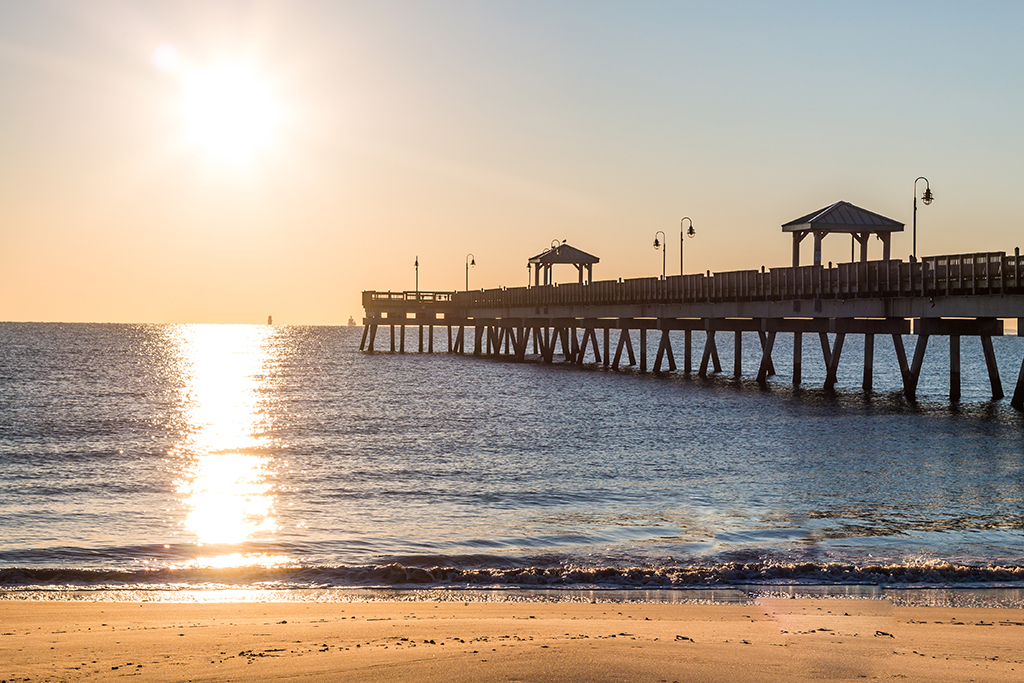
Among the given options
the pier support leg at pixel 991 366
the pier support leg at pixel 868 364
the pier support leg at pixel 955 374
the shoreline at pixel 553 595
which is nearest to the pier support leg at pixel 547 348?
the pier support leg at pixel 868 364

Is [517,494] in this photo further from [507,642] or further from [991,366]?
[991,366]

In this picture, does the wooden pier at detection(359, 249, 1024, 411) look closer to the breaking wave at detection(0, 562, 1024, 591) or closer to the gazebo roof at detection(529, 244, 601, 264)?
the gazebo roof at detection(529, 244, 601, 264)

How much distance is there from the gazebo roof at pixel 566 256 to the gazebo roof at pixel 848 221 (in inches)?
1137

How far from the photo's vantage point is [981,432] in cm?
2823

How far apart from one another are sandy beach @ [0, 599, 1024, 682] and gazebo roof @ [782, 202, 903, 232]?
3630 cm

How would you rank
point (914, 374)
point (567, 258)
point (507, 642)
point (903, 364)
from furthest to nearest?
point (567, 258) < point (903, 364) < point (914, 374) < point (507, 642)

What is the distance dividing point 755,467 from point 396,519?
377 inches

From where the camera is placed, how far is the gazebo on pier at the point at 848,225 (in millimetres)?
44031

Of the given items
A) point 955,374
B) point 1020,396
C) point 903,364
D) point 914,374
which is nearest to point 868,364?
point 903,364

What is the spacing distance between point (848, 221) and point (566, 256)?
102 ft

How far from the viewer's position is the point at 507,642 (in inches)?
312

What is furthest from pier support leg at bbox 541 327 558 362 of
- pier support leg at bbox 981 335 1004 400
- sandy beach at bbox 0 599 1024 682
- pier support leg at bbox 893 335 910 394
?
sandy beach at bbox 0 599 1024 682

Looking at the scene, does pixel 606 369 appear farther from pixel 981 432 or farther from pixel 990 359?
pixel 981 432

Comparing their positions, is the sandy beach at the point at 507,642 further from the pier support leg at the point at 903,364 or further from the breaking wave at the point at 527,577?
the pier support leg at the point at 903,364
